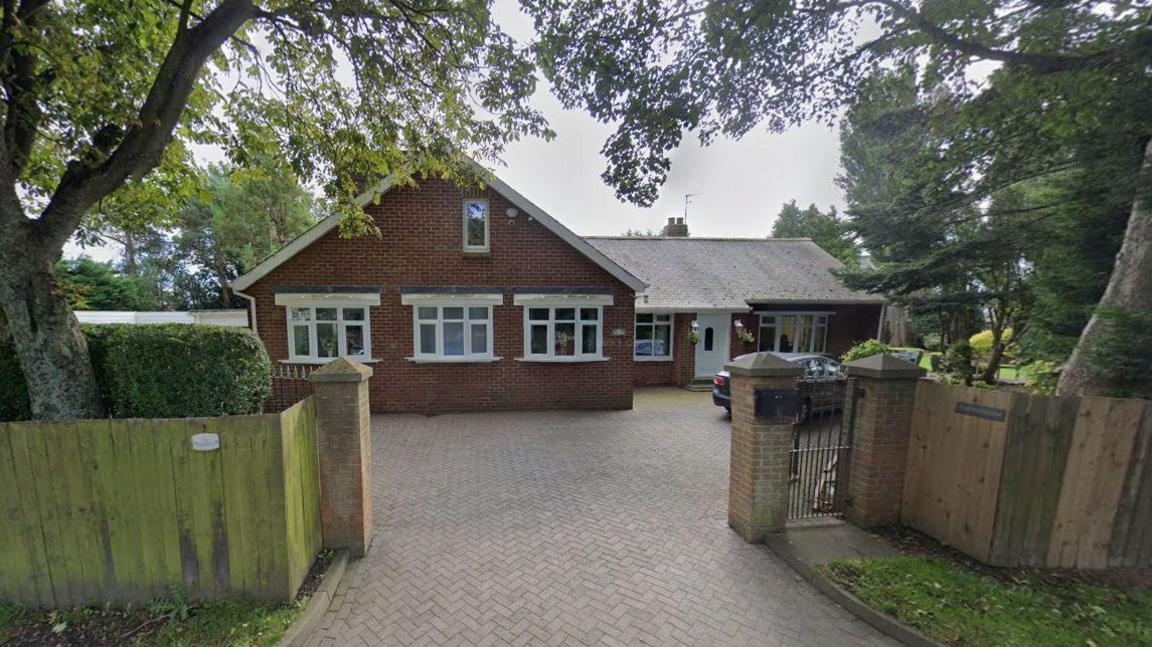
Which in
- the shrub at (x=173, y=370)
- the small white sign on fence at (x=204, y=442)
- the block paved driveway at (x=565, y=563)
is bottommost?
the block paved driveway at (x=565, y=563)

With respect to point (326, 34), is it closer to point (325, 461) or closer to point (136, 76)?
point (136, 76)

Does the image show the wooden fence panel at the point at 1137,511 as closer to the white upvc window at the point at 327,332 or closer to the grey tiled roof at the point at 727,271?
the grey tiled roof at the point at 727,271

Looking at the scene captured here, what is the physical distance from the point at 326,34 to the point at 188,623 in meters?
6.19

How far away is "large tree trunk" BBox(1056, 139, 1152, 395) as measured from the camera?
4582mm

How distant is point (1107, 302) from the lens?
479 centimetres

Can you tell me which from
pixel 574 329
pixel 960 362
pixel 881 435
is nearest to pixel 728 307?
pixel 574 329

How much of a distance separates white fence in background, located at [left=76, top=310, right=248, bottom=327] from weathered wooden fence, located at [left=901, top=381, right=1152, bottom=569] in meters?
22.6

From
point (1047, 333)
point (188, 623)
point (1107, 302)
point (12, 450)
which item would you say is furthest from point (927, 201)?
point (12, 450)

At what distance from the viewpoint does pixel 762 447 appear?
4.30 metres

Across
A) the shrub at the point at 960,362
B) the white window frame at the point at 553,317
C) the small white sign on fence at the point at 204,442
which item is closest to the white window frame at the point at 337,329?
the white window frame at the point at 553,317

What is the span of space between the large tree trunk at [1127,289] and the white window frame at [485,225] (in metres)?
9.92

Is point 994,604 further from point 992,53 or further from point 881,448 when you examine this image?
point 992,53

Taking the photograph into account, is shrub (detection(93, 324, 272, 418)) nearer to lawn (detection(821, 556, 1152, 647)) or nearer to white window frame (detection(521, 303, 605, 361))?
lawn (detection(821, 556, 1152, 647))

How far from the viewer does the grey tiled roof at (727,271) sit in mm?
14578
